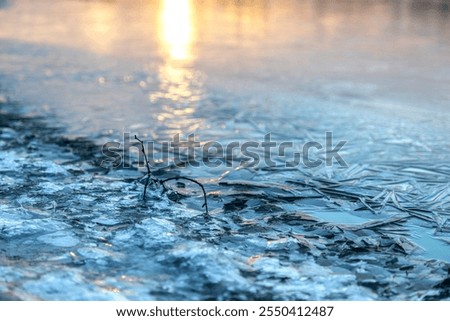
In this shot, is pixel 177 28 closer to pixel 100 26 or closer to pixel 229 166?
pixel 100 26

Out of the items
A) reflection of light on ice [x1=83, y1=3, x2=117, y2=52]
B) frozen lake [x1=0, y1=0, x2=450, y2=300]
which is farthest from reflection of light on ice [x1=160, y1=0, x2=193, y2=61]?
reflection of light on ice [x1=83, y1=3, x2=117, y2=52]

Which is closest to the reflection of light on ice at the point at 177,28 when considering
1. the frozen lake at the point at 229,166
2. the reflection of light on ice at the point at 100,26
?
the frozen lake at the point at 229,166

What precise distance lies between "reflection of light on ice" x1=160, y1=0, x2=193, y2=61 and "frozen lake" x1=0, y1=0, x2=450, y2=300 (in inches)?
2.7

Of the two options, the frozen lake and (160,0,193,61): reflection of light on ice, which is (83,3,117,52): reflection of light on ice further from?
(160,0,193,61): reflection of light on ice

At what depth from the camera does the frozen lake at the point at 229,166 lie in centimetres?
282

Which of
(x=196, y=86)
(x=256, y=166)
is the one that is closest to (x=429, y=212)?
(x=256, y=166)

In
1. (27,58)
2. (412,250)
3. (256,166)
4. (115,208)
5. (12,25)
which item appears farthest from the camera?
(12,25)

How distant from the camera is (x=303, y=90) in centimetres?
666

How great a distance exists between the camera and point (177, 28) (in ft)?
35.9

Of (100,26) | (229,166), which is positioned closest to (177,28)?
(100,26)

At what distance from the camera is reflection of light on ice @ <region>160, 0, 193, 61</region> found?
345 inches

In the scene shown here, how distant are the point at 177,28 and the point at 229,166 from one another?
688 centimetres
